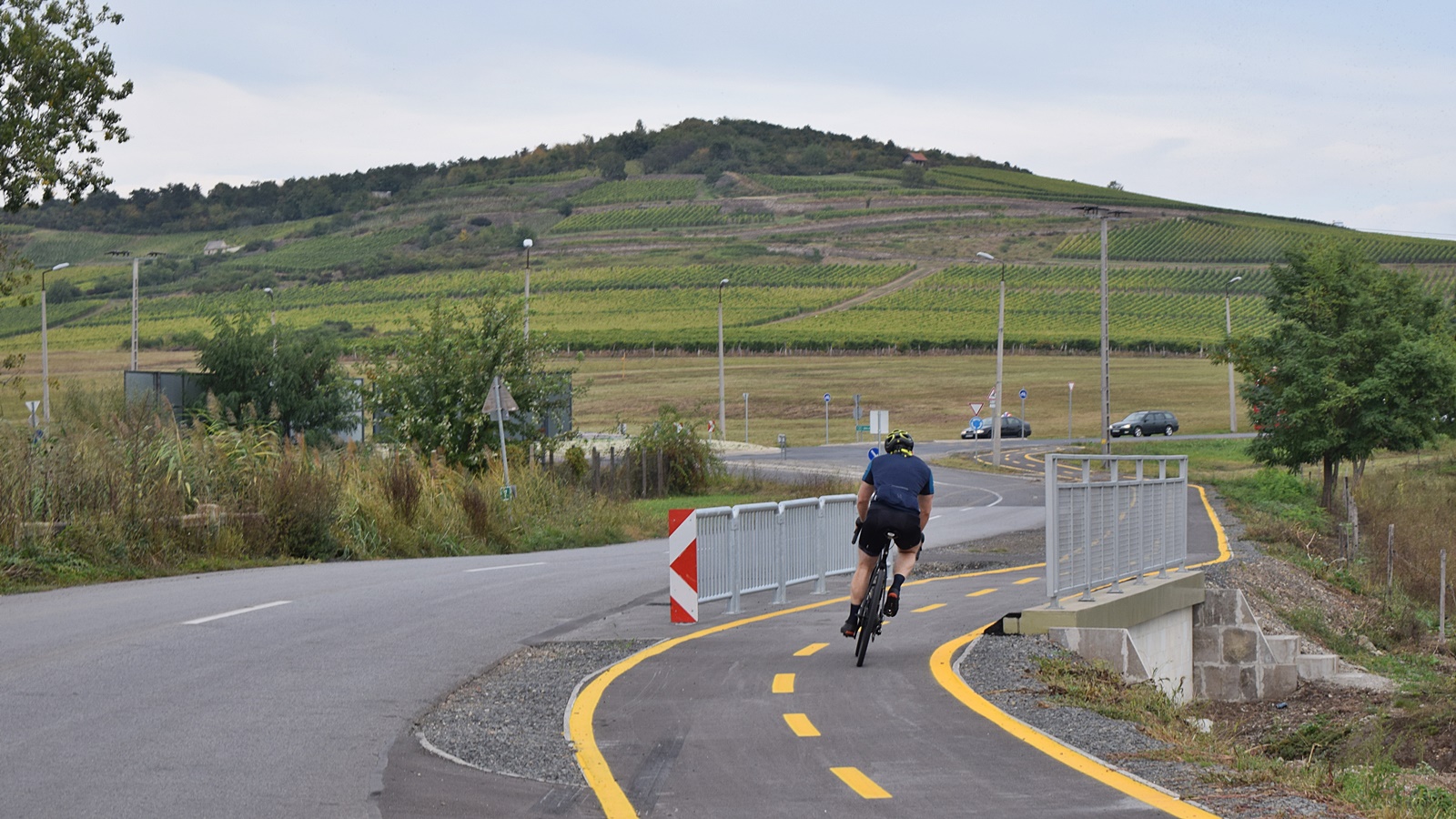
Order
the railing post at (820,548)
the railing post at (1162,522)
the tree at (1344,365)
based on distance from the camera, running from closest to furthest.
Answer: the railing post at (1162,522)
the railing post at (820,548)
the tree at (1344,365)

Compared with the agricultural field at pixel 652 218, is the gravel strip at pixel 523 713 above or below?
below

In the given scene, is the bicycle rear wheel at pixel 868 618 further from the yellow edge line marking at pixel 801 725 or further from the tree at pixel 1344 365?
the tree at pixel 1344 365

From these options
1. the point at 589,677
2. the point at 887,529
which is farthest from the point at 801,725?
the point at 887,529

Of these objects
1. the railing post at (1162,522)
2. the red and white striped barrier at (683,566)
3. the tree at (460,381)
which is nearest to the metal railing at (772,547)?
the red and white striped barrier at (683,566)

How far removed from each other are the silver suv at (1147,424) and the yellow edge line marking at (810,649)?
209 ft

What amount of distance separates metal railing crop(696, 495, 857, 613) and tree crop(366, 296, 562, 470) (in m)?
17.5

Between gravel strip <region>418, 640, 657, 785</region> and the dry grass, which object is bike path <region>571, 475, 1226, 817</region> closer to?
gravel strip <region>418, 640, 657, 785</region>

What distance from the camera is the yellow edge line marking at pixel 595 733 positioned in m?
6.60

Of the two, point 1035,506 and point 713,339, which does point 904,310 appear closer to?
point 713,339

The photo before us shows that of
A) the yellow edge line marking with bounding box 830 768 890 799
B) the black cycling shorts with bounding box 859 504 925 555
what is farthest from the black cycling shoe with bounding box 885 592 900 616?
the yellow edge line marking with bounding box 830 768 890 799

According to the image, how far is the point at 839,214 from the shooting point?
562 ft

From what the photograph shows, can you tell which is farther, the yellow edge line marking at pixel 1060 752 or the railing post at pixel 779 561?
the railing post at pixel 779 561

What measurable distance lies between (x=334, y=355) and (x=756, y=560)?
2818 centimetres

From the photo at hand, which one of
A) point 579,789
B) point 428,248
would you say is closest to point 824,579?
point 579,789
